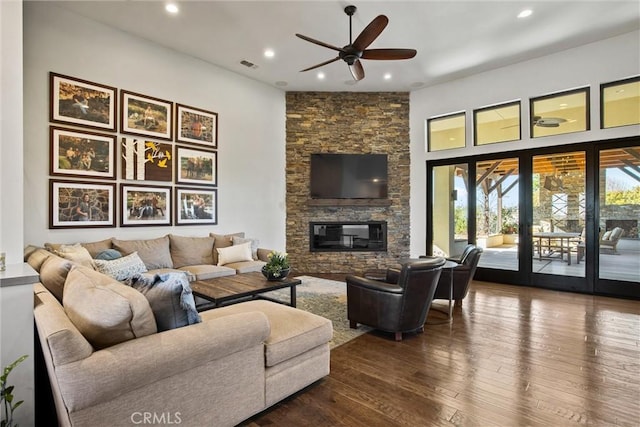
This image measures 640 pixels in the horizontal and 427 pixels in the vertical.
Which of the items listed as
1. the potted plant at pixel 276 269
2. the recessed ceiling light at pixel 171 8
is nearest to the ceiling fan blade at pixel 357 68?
the recessed ceiling light at pixel 171 8

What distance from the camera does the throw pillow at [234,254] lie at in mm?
5102

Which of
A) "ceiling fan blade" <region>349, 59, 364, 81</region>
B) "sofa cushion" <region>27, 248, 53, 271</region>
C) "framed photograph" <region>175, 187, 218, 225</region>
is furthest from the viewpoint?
"framed photograph" <region>175, 187, 218, 225</region>

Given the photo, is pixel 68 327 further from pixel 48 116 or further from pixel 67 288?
pixel 48 116

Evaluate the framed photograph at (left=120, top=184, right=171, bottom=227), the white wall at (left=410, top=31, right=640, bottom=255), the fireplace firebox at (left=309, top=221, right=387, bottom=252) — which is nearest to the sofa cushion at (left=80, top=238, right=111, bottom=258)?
the framed photograph at (left=120, top=184, right=171, bottom=227)

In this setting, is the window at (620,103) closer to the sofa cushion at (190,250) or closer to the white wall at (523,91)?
the white wall at (523,91)

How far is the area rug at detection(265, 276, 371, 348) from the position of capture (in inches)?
136

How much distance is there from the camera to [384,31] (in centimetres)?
470

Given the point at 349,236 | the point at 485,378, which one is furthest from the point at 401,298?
the point at 349,236

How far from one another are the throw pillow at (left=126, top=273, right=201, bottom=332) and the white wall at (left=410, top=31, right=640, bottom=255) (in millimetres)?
6018

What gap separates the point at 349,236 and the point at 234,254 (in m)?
2.86

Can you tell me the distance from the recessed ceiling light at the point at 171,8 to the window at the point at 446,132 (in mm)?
5179

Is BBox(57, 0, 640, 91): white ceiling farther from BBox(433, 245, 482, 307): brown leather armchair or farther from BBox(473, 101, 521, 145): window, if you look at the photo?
BBox(433, 245, 482, 307): brown leather armchair

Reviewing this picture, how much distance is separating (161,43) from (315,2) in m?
2.66

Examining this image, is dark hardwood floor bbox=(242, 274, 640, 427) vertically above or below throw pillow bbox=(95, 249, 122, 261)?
below
